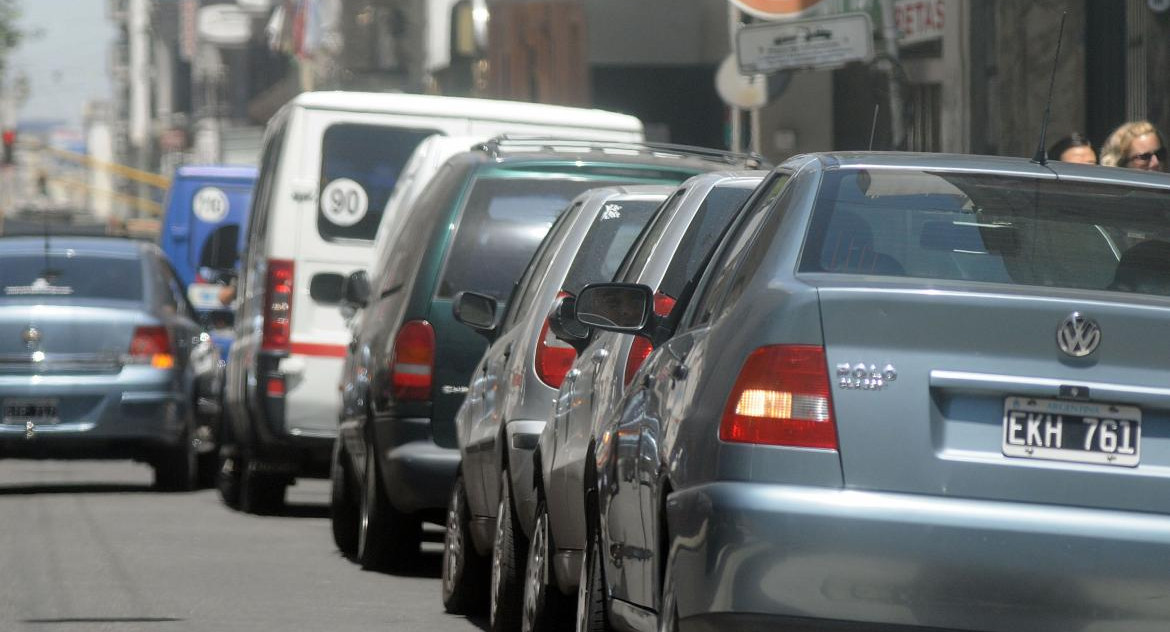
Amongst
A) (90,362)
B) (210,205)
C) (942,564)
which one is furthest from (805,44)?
(210,205)

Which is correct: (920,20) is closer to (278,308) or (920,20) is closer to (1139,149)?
(278,308)

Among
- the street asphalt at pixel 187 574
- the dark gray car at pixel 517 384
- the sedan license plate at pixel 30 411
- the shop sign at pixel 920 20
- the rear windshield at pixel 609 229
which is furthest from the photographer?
the shop sign at pixel 920 20

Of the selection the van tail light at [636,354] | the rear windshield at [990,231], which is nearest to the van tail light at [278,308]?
the van tail light at [636,354]

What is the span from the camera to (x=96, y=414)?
16.2 m

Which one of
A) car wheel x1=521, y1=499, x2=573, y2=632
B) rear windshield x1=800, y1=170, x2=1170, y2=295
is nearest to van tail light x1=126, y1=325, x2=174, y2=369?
car wheel x1=521, y1=499, x2=573, y2=632

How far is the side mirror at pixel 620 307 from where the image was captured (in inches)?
243

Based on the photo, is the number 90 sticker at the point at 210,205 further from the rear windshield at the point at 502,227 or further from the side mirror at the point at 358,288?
the rear windshield at the point at 502,227

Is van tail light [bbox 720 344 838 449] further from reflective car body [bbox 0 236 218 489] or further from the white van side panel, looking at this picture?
reflective car body [bbox 0 236 218 489]

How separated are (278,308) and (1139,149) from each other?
4918 millimetres

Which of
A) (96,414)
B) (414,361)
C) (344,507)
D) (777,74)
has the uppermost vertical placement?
(777,74)

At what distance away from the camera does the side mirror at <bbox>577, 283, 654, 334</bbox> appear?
6180 millimetres

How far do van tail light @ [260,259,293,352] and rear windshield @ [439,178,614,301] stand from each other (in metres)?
3.29

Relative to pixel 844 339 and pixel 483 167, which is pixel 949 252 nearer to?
pixel 844 339

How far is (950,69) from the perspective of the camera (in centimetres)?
1920
